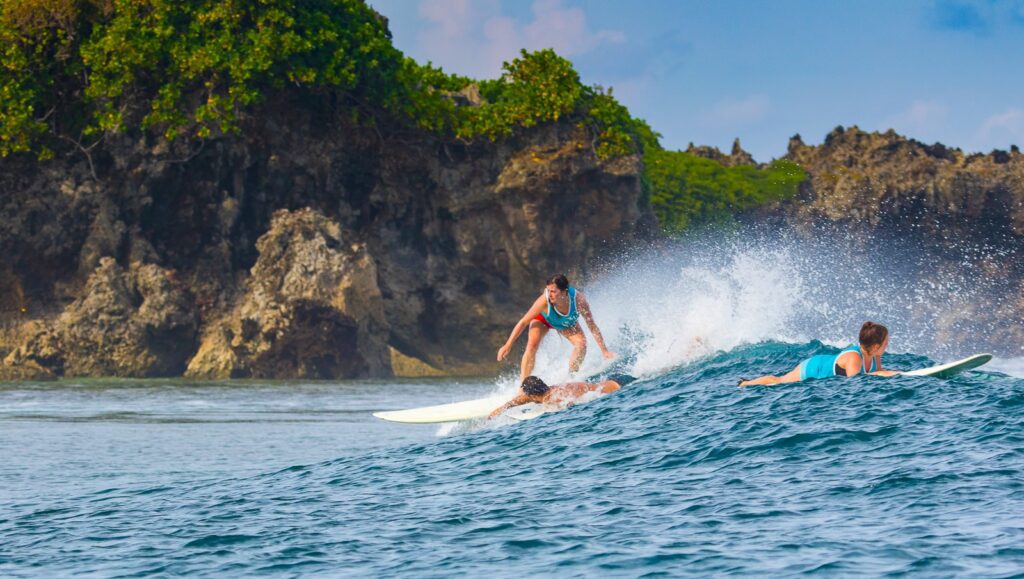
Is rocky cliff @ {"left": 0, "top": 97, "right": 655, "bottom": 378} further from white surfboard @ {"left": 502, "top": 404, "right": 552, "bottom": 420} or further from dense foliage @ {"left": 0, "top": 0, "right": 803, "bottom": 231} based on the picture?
white surfboard @ {"left": 502, "top": 404, "right": 552, "bottom": 420}

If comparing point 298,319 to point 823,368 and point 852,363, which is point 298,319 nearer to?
point 823,368

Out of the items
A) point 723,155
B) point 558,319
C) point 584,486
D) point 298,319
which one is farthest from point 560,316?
point 723,155

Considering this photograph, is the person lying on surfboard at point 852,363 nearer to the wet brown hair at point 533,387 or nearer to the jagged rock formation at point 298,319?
the wet brown hair at point 533,387

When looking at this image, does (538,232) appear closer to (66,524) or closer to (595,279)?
(595,279)

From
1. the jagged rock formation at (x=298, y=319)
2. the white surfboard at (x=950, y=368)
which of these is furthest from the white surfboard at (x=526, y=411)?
the jagged rock formation at (x=298, y=319)

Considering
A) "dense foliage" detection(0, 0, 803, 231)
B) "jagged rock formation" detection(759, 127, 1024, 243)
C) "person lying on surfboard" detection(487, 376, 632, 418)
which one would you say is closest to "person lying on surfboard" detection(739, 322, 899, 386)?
"person lying on surfboard" detection(487, 376, 632, 418)

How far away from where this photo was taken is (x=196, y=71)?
3550 centimetres

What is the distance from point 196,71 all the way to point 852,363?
2566 centimetres

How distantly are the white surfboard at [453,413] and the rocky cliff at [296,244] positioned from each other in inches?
723

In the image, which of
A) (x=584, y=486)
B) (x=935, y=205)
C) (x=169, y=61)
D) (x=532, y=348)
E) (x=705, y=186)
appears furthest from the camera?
(x=705, y=186)

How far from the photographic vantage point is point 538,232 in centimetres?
4191

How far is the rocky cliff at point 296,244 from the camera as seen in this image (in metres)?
35.9

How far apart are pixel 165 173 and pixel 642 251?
53.0 ft

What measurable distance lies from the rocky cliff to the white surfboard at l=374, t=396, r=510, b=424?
60.3 feet
